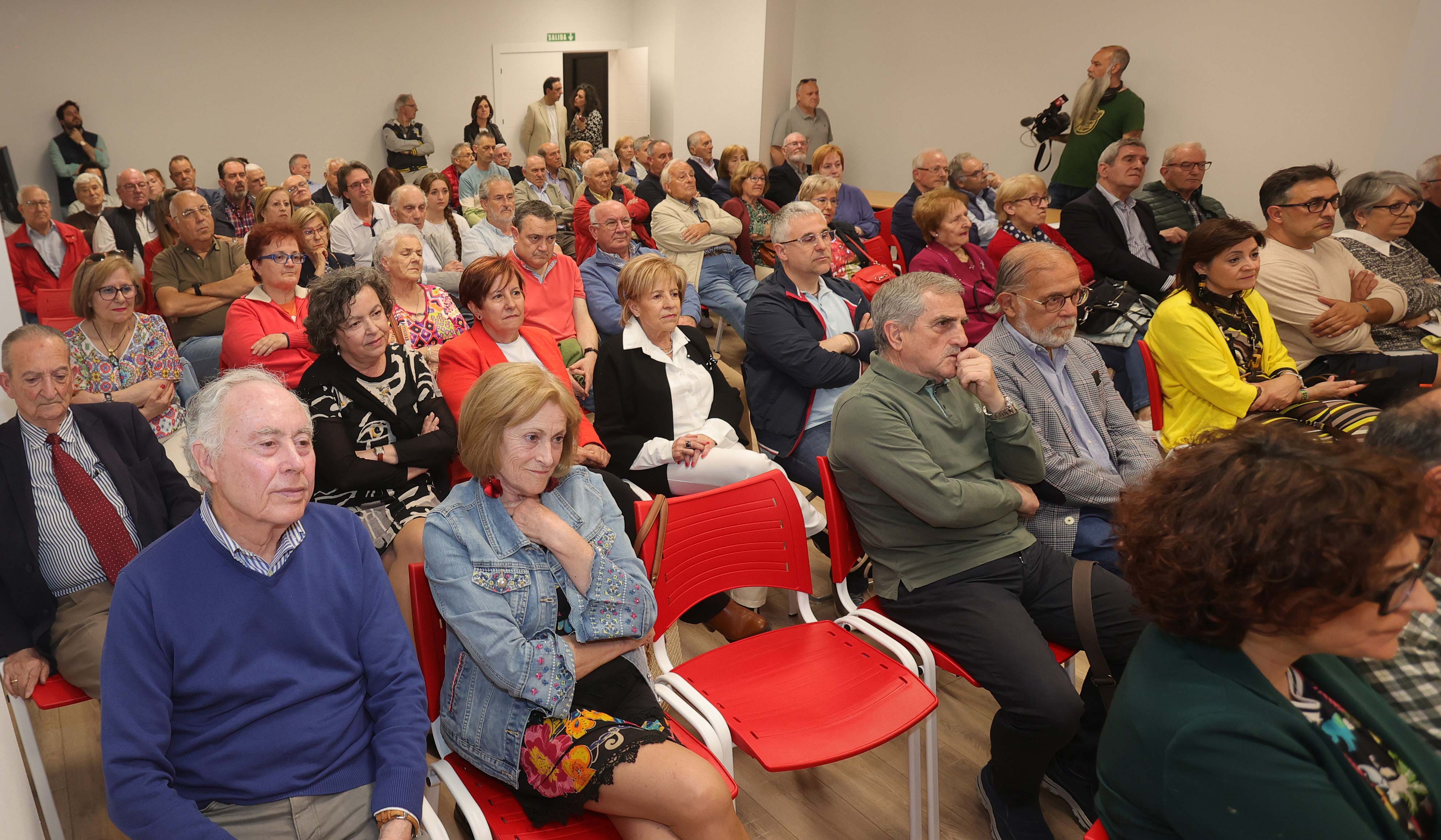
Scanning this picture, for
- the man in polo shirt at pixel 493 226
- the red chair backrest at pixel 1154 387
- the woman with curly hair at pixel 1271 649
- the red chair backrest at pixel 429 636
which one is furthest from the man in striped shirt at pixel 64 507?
the red chair backrest at pixel 1154 387

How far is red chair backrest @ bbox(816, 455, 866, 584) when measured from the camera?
7.63 feet

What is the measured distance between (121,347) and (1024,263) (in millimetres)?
3165

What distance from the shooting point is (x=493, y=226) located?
5379 mm

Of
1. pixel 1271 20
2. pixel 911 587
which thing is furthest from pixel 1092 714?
pixel 1271 20

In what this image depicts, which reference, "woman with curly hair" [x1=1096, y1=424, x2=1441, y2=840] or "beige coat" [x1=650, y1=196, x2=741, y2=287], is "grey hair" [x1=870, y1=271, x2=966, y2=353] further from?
"beige coat" [x1=650, y1=196, x2=741, y2=287]

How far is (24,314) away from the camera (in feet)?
17.5

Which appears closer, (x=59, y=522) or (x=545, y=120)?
(x=59, y=522)

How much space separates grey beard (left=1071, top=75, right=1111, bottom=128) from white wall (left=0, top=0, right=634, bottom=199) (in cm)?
698

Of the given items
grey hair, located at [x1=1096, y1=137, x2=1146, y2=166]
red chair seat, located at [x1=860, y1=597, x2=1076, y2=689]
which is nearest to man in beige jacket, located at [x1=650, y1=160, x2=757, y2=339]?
grey hair, located at [x1=1096, y1=137, x2=1146, y2=166]

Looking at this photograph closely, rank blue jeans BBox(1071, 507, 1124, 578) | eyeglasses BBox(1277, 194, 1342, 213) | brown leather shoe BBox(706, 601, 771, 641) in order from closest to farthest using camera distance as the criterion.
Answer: blue jeans BBox(1071, 507, 1124, 578) < brown leather shoe BBox(706, 601, 771, 641) < eyeglasses BBox(1277, 194, 1342, 213)

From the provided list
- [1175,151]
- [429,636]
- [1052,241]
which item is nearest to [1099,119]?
[1175,151]

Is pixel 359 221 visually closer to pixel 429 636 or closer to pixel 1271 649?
pixel 429 636

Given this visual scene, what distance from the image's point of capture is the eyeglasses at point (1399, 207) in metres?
4.18

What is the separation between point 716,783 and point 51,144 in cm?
1019
